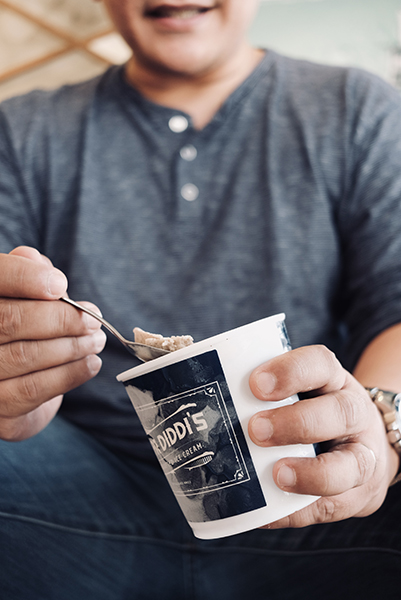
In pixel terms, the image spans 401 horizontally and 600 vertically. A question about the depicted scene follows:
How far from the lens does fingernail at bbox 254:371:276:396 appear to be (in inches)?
16.8

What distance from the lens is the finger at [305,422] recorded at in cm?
43

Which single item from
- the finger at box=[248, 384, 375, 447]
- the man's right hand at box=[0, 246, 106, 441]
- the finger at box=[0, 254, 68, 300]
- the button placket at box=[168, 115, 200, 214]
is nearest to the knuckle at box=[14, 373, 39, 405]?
the man's right hand at box=[0, 246, 106, 441]

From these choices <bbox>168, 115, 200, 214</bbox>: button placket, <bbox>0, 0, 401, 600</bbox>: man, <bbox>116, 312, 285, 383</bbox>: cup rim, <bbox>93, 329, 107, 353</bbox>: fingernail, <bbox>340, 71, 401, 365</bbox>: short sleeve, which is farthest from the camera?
<bbox>168, 115, 200, 214</bbox>: button placket

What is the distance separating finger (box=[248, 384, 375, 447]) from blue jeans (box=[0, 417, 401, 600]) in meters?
0.23

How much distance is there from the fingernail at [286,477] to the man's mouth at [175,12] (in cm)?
77

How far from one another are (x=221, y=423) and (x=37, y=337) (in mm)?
212

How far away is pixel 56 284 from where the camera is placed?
462 millimetres

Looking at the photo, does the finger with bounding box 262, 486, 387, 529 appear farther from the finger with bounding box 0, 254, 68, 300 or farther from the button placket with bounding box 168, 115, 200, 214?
the button placket with bounding box 168, 115, 200, 214

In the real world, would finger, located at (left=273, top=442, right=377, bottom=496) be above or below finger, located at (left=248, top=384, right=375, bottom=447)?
below

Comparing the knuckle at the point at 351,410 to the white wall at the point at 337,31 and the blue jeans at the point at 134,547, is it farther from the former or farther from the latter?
the white wall at the point at 337,31

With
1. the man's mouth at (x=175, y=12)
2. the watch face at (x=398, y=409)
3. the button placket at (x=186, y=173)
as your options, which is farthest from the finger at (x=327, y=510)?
the man's mouth at (x=175, y=12)

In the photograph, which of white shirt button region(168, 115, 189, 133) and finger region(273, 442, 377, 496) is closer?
finger region(273, 442, 377, 496)

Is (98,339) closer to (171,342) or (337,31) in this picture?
(171,342)

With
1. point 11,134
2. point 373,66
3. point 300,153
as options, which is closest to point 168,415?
point 300,153
